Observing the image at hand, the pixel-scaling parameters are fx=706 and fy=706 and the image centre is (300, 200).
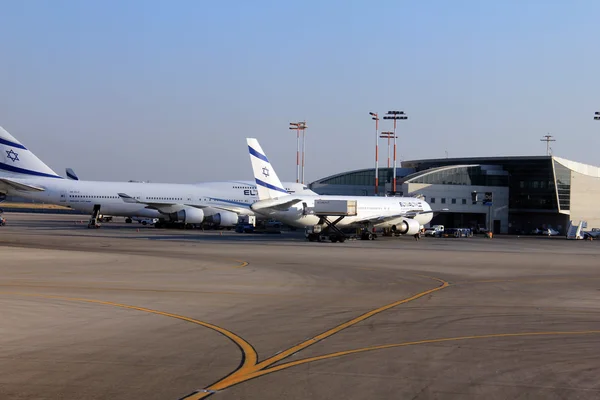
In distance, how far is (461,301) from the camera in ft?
69.3

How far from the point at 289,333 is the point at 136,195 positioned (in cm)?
6037

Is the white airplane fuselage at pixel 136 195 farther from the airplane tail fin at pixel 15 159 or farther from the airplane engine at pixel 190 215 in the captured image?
the airplane engine at pixel 190 215

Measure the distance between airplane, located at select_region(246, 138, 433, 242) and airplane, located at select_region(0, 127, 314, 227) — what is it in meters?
13.5

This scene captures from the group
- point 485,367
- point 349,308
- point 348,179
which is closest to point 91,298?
point 349,308

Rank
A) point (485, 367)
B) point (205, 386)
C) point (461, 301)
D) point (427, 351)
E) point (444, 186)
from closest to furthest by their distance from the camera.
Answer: point (205, 386) < point (485, 367) < point (427, 351) < point (461, 301) < point (444, 186)

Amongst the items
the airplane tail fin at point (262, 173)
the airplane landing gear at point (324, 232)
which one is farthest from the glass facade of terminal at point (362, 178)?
the airplane tail fin at point (262, 173)

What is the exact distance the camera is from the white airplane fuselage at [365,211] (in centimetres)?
5581

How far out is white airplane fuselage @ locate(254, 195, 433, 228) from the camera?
183 feet

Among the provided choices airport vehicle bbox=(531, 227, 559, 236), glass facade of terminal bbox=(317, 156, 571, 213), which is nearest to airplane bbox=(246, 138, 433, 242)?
glass facade of terminal bbox=(317, 156, 571, 213)

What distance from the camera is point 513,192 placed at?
342 feet

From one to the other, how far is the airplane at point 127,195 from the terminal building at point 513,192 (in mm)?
29889

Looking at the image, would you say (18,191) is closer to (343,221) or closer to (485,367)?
(343,221)

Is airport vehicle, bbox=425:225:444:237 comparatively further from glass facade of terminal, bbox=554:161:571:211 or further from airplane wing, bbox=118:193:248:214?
glass facade of terminal, bbox=554:161:571:211

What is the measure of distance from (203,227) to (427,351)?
2562 inches
